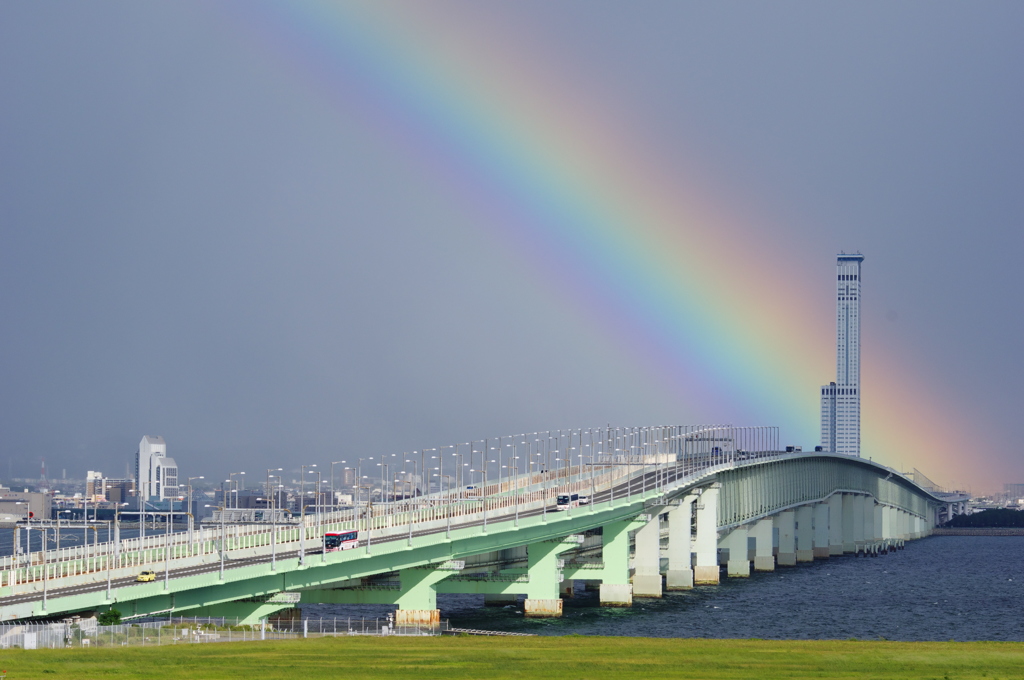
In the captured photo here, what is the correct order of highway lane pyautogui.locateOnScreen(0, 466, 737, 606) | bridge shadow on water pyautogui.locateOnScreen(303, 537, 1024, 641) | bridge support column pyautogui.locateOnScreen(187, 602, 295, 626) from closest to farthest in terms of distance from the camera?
highway lane pyautogui.locateOnScreen(0, 466, 737, 606)
bridge support column pyautogui.locateOnScreen(187, 602, 295, 626)
bridge shadow on water pyautogui.locateOnScreen(303, 537, 1024, 641)

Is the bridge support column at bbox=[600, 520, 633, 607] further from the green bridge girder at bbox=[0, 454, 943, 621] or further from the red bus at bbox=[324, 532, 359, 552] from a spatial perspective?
the red bus at bbox=[324, 532, 359, 552]

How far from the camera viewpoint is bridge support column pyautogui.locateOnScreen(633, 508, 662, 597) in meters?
156

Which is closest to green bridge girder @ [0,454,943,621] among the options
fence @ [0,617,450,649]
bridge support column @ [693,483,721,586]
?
fence @ [0,617,450,649]

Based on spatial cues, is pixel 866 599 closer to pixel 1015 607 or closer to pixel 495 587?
pixel 1015 607

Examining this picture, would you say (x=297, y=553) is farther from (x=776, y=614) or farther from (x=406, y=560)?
(x=776, y=614)

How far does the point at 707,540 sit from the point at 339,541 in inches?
3217

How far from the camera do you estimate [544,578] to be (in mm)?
132625

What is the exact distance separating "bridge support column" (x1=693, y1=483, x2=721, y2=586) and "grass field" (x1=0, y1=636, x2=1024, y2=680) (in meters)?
87.8

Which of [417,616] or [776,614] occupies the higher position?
[417,616]

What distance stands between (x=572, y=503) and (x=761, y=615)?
20999mm

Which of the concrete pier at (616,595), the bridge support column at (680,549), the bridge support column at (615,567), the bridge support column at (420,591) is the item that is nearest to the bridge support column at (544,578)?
the concrete pier at (616,595)

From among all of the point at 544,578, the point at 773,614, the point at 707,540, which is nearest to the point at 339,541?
the point at 544,578

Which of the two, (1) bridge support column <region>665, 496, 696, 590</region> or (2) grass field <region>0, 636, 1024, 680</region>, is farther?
(1) bridge support column <region>665, 496, 696, 590</region>

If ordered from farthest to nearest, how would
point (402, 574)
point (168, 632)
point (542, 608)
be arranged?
1. point (542, 608)
2. point (402, 574)
3. point (168, 632)
